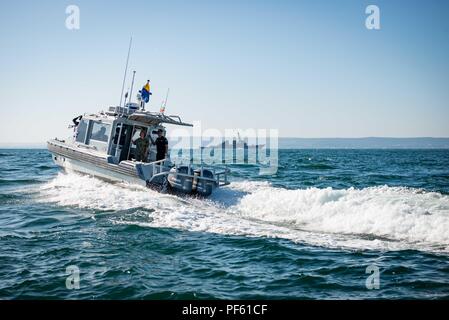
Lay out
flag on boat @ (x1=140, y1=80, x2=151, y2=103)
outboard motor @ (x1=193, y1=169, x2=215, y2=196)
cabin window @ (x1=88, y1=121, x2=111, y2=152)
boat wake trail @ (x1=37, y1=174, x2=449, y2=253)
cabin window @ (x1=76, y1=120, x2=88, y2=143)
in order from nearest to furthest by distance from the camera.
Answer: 1. boat wake trail @ (x1=37, y1=174, x2=449, y2=253)
2. outboard motor @ (x1=193, y1=169, x2=215, y2=196)
3. cabin window @ (x1=88, y1=121, x2=111, y2=152)
4. flag on boat @ (x1=140, y1=80, x2=151, y2=103)
5. cabin window @ (x1=76, y1=120, x2=88, y2=143)

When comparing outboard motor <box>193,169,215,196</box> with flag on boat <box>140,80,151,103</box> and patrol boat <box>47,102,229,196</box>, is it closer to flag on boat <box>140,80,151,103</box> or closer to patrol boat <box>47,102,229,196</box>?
patrol boat <box>47,102,229,196</box>

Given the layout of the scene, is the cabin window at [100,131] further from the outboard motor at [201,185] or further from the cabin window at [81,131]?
the outboard motor at [201,185]

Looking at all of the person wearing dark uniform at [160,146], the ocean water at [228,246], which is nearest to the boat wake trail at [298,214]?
the ocean water at [228,246]

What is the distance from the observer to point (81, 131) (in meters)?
17.3

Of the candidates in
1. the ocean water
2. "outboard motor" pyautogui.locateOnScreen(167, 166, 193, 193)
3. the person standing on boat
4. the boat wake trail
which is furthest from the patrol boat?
the ocean water

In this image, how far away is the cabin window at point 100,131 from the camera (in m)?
16.3

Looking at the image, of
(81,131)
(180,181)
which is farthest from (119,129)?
(180,181)

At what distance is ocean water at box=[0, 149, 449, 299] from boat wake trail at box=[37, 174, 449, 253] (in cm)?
3

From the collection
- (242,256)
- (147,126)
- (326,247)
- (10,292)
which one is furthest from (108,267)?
(147,126)

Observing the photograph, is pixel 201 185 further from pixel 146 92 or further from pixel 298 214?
pixel 146 92

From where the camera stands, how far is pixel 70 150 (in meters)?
16.9

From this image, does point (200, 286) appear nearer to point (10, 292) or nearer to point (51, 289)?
point (51, 289)

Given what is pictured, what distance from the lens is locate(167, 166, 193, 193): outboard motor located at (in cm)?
1355
